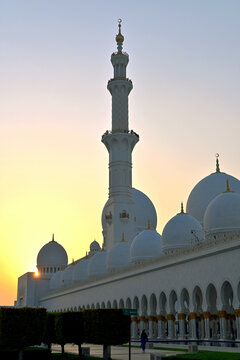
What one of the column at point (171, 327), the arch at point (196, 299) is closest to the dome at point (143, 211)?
the arch at point (196, 299)

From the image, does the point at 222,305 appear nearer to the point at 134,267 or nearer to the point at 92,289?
the point at 134,267

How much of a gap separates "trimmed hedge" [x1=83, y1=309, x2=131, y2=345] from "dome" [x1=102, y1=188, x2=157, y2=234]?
1505 inches

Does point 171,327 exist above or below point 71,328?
above

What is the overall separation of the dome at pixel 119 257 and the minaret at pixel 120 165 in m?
2.22

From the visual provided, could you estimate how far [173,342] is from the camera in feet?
101

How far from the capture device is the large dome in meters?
77.9

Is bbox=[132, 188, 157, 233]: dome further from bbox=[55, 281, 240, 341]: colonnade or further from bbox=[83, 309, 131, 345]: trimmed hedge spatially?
bbox=[83, 309, 131, 345]: trimmed hedge

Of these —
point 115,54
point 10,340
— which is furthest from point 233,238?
point 115,54

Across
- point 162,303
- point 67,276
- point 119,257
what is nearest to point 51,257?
point 67,276

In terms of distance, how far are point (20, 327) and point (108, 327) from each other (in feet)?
11.4

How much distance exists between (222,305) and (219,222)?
6.61 m

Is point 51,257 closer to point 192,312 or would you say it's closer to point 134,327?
→ point 134,327

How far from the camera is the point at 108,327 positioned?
20156mm

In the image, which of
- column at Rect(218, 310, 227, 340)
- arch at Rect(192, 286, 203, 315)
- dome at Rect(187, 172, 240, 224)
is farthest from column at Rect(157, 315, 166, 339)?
dome at Rect(187, 172, 240, 224)
